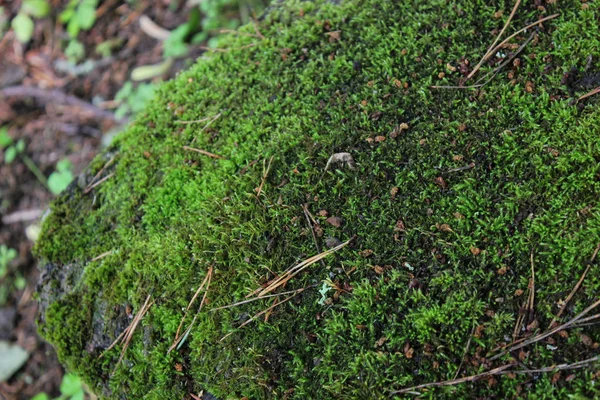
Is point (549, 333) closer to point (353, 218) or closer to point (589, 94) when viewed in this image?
point (353, 218)

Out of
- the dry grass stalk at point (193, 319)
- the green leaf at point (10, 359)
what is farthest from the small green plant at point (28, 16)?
the dry grass stalk at point (193, 319)

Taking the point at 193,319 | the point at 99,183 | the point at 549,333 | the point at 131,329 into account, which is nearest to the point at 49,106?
the point at 99,183

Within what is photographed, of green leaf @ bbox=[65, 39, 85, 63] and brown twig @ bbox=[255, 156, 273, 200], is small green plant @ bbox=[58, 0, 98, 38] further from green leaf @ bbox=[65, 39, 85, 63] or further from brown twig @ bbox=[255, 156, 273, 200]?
brown twig @ bbox=[255, 156, 273, 200]

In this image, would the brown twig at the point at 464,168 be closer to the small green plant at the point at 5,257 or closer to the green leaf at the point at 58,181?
the green leaf at the point at 58,181

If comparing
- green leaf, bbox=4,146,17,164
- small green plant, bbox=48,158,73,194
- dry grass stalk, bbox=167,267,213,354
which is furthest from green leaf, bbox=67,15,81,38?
dry grass stalk, bbox=167,267,213,354

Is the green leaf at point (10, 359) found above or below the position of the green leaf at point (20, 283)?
below

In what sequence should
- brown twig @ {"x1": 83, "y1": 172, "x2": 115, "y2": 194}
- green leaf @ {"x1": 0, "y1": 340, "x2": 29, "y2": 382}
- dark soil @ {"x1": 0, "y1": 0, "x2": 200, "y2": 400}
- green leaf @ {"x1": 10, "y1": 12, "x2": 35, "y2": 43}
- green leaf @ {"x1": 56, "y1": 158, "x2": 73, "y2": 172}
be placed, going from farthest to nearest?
green leaf @ {"x1": 10, "y1": 12, "x2": 35, "y2": 43} < green leaf @ {"x1": 56, "y1": 158, "x2": 73, "y2": 172} < dark soil @ {"x1": 0, "y1": 0, "x2": 200, "y2": 400} < green leaf @ {"x1": 0, "y1": 340, "x2": 29, "y2": 382} < brown twig @ {"x1": 83, "y1": 172, "x2": 115, "y2": 194}
